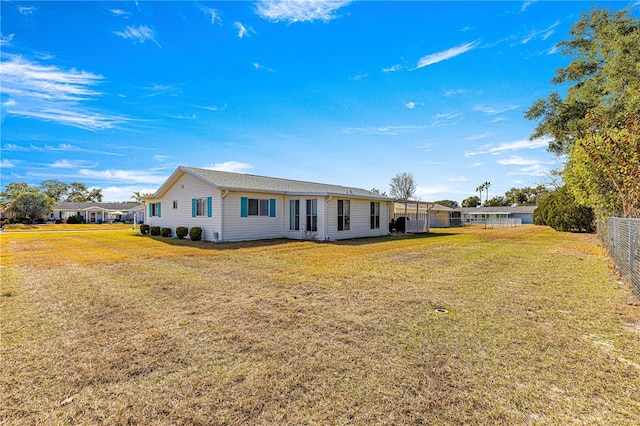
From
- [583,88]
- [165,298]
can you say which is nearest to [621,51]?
[583,88]

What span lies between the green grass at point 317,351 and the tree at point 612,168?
4.51m

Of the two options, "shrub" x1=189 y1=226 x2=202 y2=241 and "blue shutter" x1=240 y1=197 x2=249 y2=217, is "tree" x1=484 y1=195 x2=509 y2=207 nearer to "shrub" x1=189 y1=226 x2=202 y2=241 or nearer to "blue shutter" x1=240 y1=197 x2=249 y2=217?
"blue shutter" x1=240 y1=197 x2=249 y2=217

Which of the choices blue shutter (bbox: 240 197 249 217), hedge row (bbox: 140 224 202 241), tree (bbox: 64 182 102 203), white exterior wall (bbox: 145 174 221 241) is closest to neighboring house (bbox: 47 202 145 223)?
tree (bbox: 64 182 102 203)

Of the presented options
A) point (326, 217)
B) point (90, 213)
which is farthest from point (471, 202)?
point (90, 213)

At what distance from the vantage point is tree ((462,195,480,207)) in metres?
74.7

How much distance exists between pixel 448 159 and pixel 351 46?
16720mm

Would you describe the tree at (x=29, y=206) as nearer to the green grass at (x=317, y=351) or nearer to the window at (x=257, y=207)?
the window at (x=257, y=207)

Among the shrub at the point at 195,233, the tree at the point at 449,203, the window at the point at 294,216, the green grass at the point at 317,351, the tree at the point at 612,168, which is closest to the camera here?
the green grass at the point at 317,351

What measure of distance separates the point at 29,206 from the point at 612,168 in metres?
51.2

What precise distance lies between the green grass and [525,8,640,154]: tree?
47.1 feet

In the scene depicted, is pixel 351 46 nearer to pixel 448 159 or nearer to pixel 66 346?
pixel 66 346

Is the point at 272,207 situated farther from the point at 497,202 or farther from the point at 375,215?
the point at 497,202

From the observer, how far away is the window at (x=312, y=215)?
15.5 metres

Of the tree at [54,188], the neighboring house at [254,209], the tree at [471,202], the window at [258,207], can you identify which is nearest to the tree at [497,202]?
the tree at [471,202]
